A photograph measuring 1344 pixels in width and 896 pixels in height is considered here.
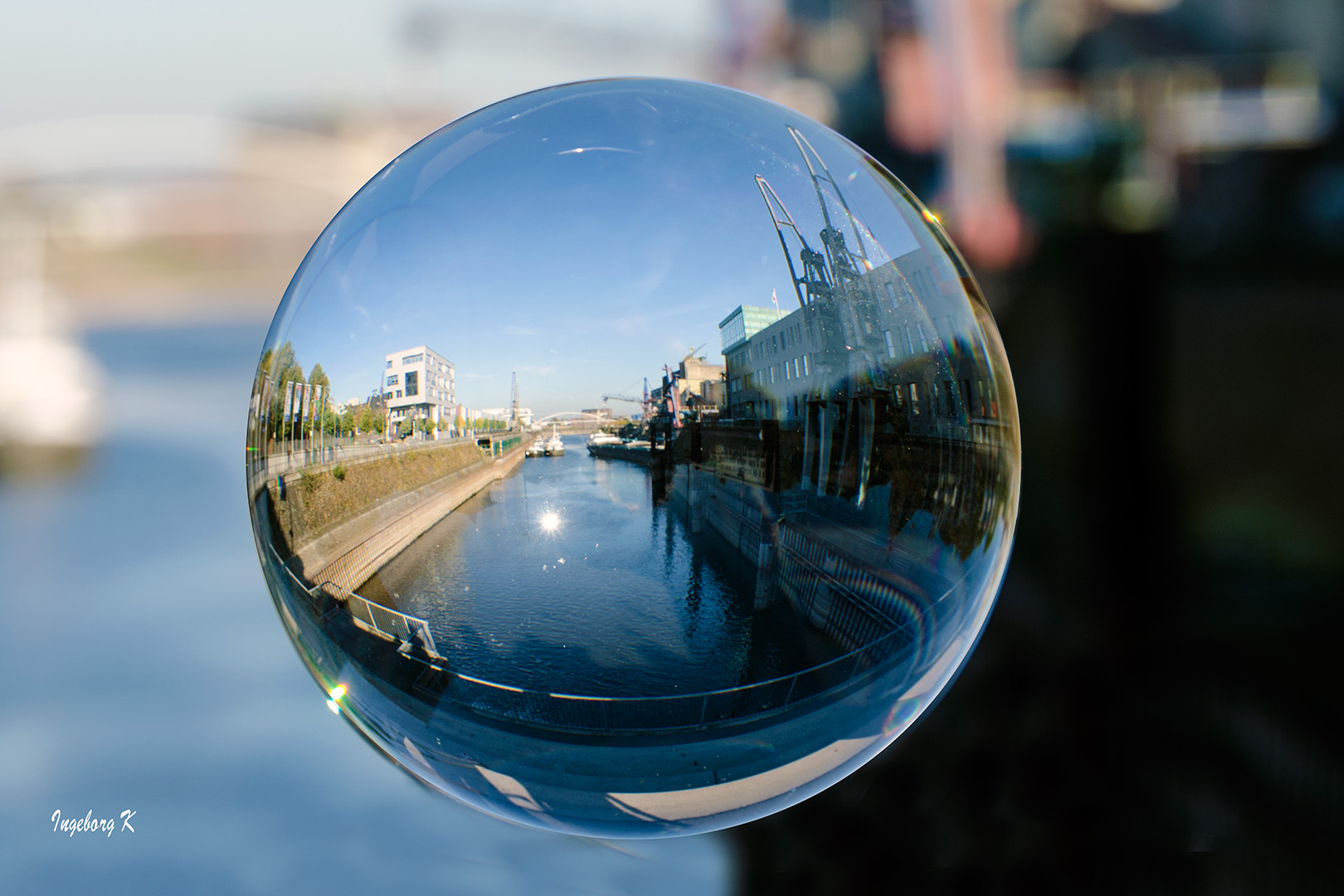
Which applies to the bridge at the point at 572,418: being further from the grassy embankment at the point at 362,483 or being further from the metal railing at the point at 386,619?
the metal railing at the point at 386,619

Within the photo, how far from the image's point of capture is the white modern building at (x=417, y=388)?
0.93 meters

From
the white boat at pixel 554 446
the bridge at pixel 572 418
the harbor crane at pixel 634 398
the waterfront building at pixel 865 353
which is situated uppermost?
the waterfront building at pixel 865 353

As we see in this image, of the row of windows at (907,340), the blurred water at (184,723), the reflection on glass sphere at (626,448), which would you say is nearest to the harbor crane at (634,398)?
the reflection on glass sphere at (626,448)

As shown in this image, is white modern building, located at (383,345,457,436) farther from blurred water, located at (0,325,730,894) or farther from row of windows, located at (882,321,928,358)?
blurred water, located at (0,325,730,894)

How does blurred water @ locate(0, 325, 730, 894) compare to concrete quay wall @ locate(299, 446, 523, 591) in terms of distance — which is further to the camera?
blurred water @ locate(0, 325, 730, 894)

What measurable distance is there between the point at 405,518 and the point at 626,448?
350mm

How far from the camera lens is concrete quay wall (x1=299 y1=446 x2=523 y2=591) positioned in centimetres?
101

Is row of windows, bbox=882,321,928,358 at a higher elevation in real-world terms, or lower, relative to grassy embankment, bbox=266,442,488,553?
higher

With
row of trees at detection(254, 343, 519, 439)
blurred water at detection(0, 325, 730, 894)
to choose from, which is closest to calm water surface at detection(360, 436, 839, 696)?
row of trees at detection(254, 343, 519, 439)
